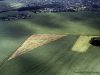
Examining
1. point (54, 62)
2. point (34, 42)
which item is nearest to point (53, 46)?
point (34, 42)

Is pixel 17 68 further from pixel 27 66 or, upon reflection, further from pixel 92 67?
pixel 92 67

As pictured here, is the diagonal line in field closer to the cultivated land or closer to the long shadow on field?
the cultivated land

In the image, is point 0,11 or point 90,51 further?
point 0,11

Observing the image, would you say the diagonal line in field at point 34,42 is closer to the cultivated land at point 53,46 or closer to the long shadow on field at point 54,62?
the cultivated land at point 53,46

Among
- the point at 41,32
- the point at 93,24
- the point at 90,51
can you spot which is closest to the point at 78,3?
the point at 93,24

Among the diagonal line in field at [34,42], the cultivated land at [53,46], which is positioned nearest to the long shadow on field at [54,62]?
the cultivated land at [53,46]

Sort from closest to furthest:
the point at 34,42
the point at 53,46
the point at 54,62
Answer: the point at 54,62 → the point at 53,46 → the point at 34,42

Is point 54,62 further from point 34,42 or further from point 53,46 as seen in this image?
point 34,42

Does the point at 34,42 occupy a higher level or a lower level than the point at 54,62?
higher
